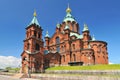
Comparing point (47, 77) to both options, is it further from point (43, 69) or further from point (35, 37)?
point (35, 37)

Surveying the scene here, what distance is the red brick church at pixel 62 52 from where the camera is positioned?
4584 centimetres

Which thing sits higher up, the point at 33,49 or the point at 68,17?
the point at 68,17

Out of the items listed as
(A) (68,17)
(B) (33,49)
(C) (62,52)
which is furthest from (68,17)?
(B) (33,49)

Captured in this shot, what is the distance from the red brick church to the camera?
45844mm

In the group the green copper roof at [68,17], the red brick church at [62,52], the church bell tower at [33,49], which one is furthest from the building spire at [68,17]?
the church bell tower at [33,49]

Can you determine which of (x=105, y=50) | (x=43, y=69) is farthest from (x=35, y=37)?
(x=105, y=50)

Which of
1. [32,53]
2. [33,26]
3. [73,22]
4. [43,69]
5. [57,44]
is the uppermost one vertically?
[73,22]

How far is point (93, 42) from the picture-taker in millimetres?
50875

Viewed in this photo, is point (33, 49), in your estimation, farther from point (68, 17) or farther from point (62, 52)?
point (68, 17)

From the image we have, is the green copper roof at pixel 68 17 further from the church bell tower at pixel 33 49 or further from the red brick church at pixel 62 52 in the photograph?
the church bell tower at pixel 33 49

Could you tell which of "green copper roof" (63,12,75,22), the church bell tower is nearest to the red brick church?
the church bell tower

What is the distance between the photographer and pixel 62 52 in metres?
55.6

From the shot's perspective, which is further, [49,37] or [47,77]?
[49,37]

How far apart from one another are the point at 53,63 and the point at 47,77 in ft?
72.9
